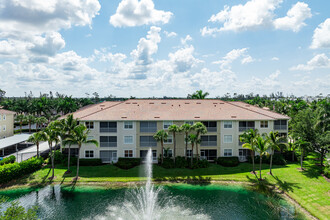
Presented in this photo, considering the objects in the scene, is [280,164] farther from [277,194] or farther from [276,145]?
[277,194]

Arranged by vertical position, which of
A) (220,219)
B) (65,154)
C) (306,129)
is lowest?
(220,219)

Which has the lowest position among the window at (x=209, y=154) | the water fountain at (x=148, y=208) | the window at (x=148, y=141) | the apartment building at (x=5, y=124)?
the water fountain at (x=148, y=208)

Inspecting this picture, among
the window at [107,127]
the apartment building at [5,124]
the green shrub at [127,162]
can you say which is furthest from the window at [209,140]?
the apartment building at [5,124]

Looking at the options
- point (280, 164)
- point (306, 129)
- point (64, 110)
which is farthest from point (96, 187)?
point (64, 110)

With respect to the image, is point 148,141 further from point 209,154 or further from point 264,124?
point 264,124

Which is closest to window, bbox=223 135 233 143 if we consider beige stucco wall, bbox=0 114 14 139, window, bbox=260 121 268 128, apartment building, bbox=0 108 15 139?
window, bbox=260 121 268 128

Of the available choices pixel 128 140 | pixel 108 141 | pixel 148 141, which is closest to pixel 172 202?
pixel 148 141

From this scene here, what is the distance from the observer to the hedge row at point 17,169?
94.8ft

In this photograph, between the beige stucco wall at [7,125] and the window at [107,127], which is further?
the beige stucco wall at [7,125]

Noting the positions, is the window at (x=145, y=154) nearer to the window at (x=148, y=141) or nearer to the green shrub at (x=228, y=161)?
the window at (x=148, y=141)

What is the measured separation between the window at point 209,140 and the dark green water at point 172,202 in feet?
36.7

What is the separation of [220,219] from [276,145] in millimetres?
15514

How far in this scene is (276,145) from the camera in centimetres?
3003

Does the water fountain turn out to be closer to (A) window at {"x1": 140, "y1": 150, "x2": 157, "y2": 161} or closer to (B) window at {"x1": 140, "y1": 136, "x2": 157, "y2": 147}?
(A) window at {"x1": 140, "y1": 150, "x2": 157, "y2": 161}
